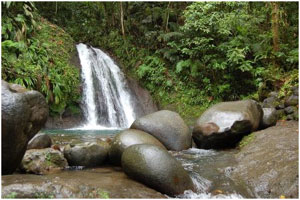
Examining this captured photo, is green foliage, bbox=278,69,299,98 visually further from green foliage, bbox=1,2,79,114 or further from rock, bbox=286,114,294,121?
green foliage, bbox=1,2,79,114

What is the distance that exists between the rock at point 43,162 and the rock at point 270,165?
319 centimetres

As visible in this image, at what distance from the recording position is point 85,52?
15.9m

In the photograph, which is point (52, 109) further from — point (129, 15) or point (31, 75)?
point (129, 15)

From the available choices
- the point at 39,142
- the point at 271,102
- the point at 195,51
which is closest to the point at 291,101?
the point at 271,102

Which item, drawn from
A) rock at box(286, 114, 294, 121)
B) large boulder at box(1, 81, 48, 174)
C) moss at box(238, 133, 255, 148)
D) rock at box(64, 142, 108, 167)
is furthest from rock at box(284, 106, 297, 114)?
large boulder at box(1, 81, 48, 174)

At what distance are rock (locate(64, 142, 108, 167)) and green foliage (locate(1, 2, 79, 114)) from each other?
5.01m

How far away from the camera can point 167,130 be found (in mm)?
7531

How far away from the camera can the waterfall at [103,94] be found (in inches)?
520

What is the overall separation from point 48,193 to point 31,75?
304 inches

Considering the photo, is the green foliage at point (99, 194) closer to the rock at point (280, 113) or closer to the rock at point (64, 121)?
the rock at point (280, 113)

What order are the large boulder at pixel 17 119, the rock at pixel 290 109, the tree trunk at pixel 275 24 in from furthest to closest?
1. the tree trunk at pixel 275 24
2. the rock at pixel 290 109
3. the large boulder at pixel 17 119

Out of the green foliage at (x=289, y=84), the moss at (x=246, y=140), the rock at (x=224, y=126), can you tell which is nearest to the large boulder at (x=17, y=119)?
the rock at (x=224, y=126)

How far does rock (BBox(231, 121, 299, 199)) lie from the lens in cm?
482

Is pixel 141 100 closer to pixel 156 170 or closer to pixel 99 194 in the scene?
pixel 156 170
